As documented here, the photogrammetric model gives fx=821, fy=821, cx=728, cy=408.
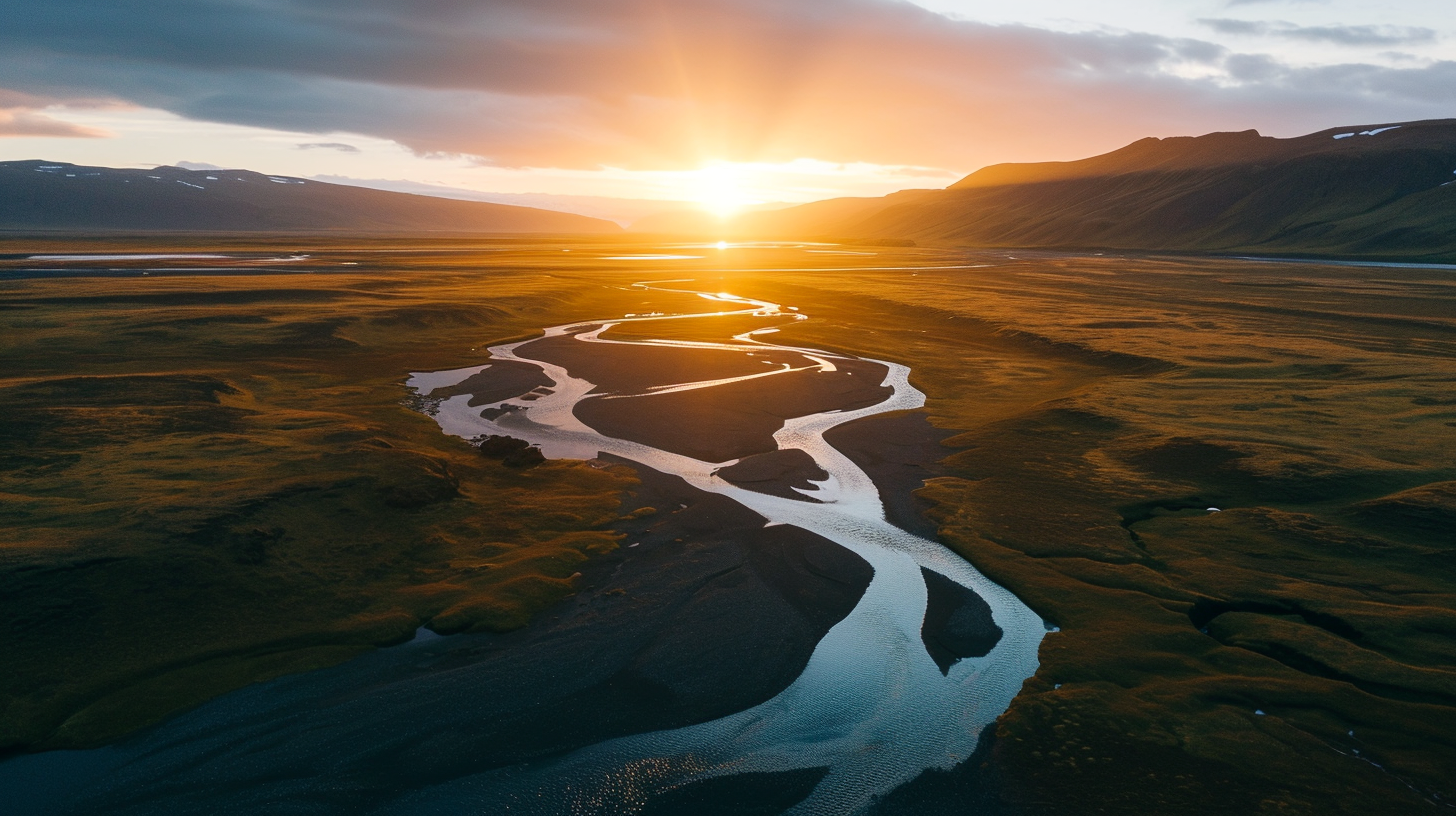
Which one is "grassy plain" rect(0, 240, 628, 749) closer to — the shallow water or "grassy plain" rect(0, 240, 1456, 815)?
"grassy plain" rect(0, 240, 1456, 815)

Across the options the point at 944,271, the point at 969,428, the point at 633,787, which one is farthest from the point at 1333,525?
the point at 944,271

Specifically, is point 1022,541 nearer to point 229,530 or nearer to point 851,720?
point 851,720

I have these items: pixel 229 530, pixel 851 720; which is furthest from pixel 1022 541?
pixel 229 530

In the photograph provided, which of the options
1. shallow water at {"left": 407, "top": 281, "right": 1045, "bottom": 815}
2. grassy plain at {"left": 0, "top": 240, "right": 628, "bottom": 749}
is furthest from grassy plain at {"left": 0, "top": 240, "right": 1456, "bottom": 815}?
shallow water at {"left": 407, "top": 281, "right": 1045, "bottom": 815}

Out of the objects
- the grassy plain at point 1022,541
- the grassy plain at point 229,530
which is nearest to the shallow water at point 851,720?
the grassy plain at point 1022,541

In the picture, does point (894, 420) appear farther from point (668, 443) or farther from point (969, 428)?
point (668, 443)

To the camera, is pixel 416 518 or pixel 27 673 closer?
pixel 27 673

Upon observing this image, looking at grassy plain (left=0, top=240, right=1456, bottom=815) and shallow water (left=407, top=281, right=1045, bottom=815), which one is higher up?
grassy plain (left=0, top=240, right=1456, bottom=815)

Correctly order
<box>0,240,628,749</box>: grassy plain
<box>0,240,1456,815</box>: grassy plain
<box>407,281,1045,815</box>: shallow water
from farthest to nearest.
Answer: <box>0,240,628,749</box>: grassy plain, <box>0,240,1456,815</box>: grassy plain, <box>407,281,1045,815</box>: shallow water

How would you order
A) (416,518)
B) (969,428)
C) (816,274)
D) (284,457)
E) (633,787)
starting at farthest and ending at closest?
1. (816,274)
2. (969,428)
3. (284,457)
4. (416,518)
5. (633,787)
